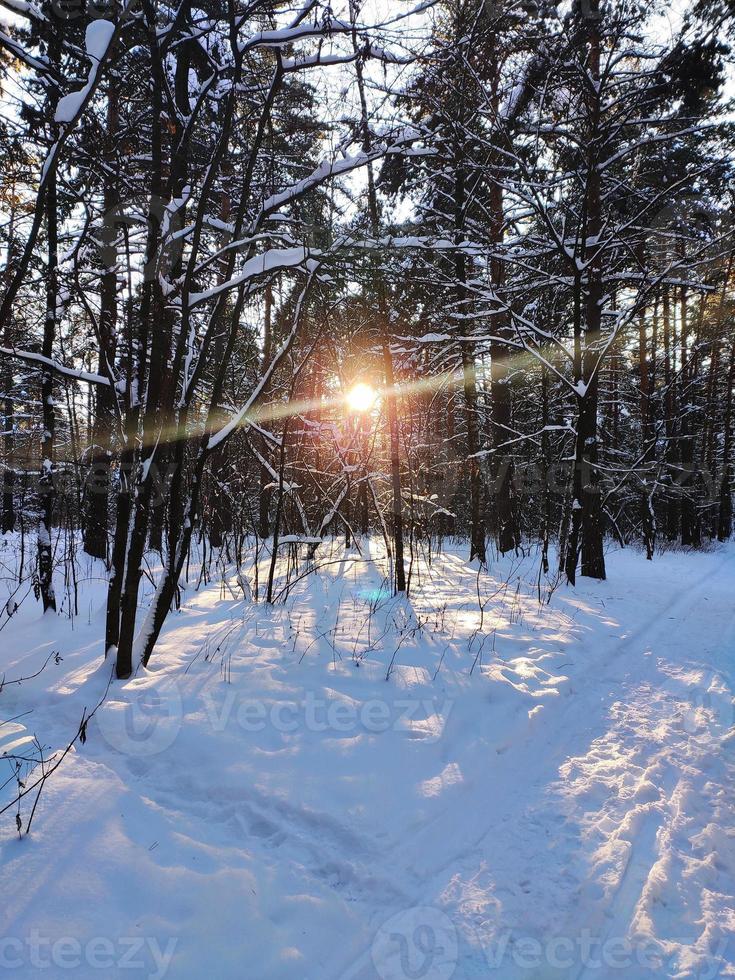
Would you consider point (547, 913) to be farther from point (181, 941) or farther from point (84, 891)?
point (84, 891)

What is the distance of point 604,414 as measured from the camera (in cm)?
1725

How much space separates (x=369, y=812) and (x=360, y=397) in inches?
262

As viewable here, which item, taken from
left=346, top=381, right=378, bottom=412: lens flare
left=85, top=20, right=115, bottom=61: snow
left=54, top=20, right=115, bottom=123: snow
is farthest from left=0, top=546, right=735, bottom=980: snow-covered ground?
left=346, top=381, right=378, bottom=412: lens flare

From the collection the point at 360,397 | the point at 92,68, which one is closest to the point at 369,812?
the point at 92,68

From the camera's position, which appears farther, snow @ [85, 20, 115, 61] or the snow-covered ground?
snow @ [85, 20, 115, 61]

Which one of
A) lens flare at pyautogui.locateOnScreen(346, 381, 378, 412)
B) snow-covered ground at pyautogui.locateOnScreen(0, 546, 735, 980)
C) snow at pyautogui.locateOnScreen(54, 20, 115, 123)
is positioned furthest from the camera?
lens flare at pyautogui.locateOnScreen(346, 381, 378, 412)

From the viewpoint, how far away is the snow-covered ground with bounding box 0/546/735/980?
1.79 metres

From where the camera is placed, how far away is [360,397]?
833 cm

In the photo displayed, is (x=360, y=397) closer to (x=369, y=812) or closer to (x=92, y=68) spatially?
(x=92, y=68)

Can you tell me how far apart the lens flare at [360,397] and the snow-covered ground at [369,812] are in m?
4.37

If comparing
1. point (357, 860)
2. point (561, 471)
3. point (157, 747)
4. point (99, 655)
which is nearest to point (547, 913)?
point (357, 860)

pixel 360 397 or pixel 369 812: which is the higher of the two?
pixel 360 397

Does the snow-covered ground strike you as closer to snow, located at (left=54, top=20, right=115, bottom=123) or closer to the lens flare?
snow, located at (left=54, top=20, right=115, bottom=123)

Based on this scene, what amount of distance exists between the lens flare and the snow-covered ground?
4367 millimetres
